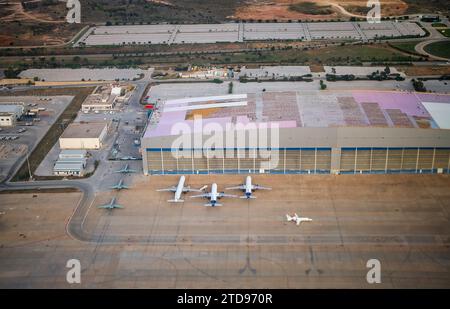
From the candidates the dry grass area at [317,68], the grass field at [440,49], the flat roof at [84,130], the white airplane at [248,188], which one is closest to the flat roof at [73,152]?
the flat roof at [84,130]

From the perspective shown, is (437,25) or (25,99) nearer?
(25,99)

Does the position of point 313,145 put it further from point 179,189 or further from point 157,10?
point 157,10

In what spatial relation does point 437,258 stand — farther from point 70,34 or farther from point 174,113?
point 70,34

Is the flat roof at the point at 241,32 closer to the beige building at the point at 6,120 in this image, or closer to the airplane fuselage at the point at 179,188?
the beige building at the point at 6,120

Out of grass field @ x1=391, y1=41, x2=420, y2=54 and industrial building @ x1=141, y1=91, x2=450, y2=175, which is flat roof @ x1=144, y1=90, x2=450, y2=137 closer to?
industrial building @ x1=141, y1=91, x2=450, y2=175

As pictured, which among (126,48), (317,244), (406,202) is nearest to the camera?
(317,244)
